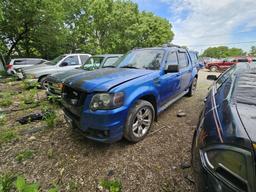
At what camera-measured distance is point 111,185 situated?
2.18m

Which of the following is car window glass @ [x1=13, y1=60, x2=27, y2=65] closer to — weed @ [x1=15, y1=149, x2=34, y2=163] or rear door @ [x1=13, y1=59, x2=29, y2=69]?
rear door @ [x1=13, y1=59, x2=29, y2=69]

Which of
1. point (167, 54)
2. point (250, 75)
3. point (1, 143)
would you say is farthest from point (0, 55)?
point (250, 75)

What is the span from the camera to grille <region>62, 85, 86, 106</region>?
8.50 feet

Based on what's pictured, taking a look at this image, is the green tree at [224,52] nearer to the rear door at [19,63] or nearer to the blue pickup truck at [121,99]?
the rear door at [19,63]

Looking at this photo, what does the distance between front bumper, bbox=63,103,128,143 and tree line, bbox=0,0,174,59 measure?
17.0m

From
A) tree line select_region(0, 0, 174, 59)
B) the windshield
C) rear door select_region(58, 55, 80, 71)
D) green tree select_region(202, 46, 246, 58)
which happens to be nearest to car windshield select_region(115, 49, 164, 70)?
the windshield

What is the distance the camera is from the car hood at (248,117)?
1.18 meters

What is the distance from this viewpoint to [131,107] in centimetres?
273

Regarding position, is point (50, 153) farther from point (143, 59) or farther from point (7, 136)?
point (143, 59)

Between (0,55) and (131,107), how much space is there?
20.2 m

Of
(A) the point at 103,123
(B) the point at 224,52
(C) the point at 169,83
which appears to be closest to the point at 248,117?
(A) the point at 103,123

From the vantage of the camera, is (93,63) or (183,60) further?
(93,63)

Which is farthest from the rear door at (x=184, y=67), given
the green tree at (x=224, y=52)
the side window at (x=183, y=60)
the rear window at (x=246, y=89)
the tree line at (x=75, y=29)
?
the green tree at (x=224, y=52)

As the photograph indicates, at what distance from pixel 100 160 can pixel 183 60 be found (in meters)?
3.55
